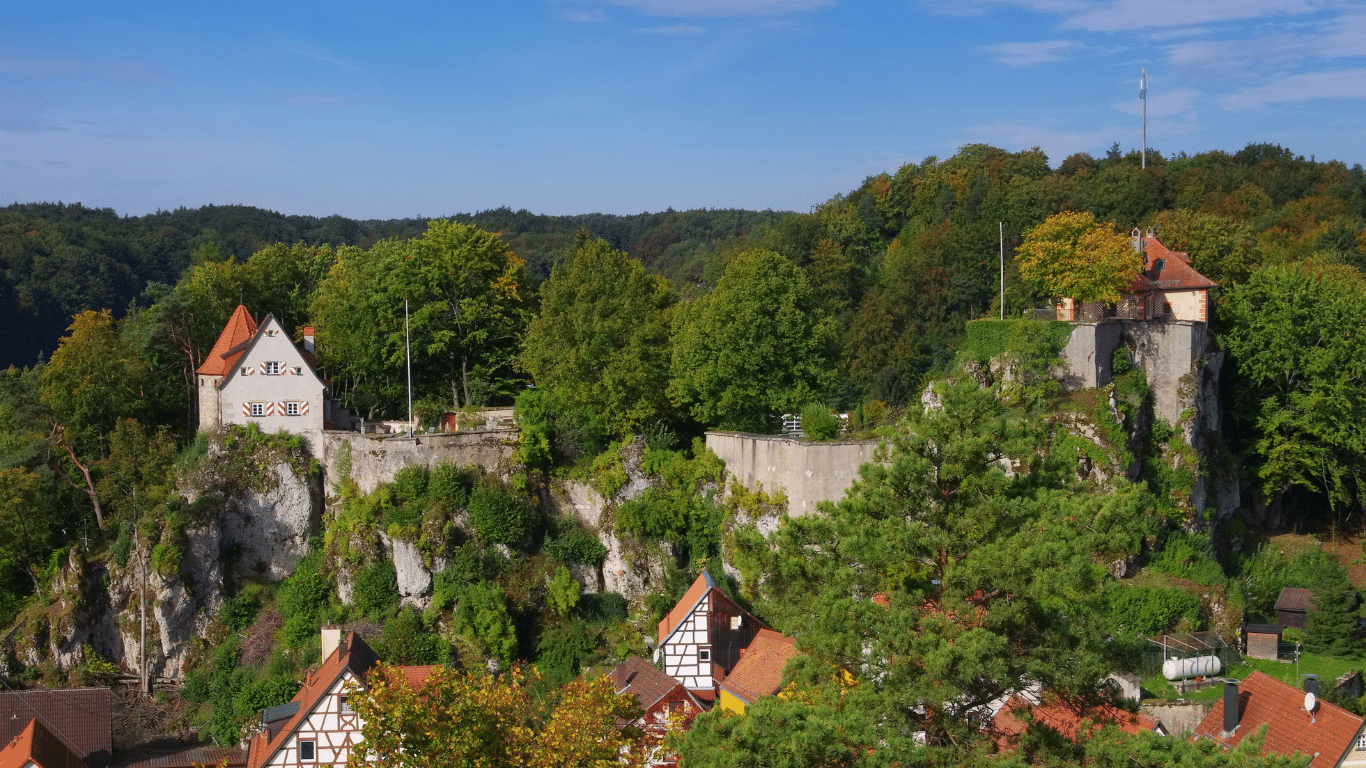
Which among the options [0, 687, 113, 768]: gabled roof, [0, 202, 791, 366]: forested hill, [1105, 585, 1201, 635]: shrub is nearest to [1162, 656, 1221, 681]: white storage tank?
[1105, 585, 1201, 635]: shrub

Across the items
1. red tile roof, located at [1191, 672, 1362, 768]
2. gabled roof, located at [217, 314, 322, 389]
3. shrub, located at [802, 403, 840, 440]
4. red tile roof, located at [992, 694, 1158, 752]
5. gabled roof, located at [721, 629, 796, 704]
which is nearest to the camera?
red tile roof, located at [992, 694, 1158, 752]

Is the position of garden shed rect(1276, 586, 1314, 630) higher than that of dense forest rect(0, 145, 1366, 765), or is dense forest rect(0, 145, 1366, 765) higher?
dense forest rect(0, 145, 1366, 765)

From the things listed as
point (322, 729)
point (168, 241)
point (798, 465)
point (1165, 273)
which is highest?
point (168, 241)

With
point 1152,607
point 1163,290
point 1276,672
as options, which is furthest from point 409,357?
point 1276,672

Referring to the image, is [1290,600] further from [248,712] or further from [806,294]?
[248,712]

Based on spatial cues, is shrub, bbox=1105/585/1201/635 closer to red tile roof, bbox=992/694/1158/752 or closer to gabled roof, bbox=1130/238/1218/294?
gabled roof, bbox=1130/238/1218/294

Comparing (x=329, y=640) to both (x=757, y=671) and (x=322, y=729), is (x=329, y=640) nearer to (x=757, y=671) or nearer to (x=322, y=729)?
(x=322, y=729)
